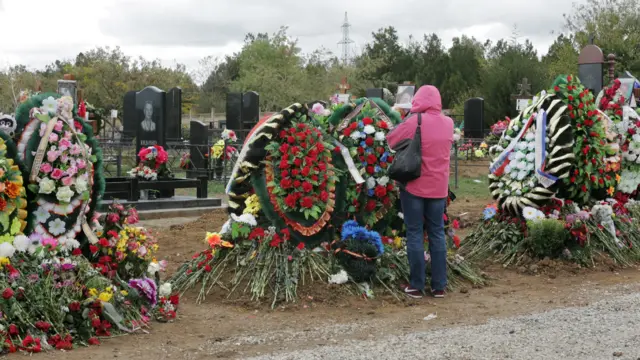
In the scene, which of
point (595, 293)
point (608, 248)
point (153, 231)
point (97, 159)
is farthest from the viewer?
→ point (153, 231)

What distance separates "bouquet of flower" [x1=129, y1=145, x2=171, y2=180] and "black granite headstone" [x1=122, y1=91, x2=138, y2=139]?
6281 mm

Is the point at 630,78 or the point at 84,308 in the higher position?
the point at 630,78

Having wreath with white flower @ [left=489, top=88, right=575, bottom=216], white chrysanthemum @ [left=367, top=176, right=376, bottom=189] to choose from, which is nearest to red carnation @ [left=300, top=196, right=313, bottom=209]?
white chrysanthemum @ [left=367, top=176, right=376, bottom=189]

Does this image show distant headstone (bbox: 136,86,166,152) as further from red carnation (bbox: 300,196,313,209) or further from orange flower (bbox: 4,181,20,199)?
orange flower (bbox: 4,181,20,199)

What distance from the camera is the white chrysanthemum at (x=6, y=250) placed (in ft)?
19.2

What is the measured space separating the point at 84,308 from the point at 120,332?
347mm

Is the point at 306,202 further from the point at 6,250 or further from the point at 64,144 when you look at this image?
the point at 6,250

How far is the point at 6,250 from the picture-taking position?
587cm

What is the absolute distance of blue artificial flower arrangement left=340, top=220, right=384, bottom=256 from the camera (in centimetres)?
782

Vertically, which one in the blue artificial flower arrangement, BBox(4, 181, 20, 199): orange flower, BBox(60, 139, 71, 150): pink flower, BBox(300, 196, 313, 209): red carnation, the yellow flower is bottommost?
the yellow flower

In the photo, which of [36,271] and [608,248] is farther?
[608,248]

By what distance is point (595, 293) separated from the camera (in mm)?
8109

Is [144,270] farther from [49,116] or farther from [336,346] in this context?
[336,346]

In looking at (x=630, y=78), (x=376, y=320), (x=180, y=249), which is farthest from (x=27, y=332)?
(x=630, y=78)
